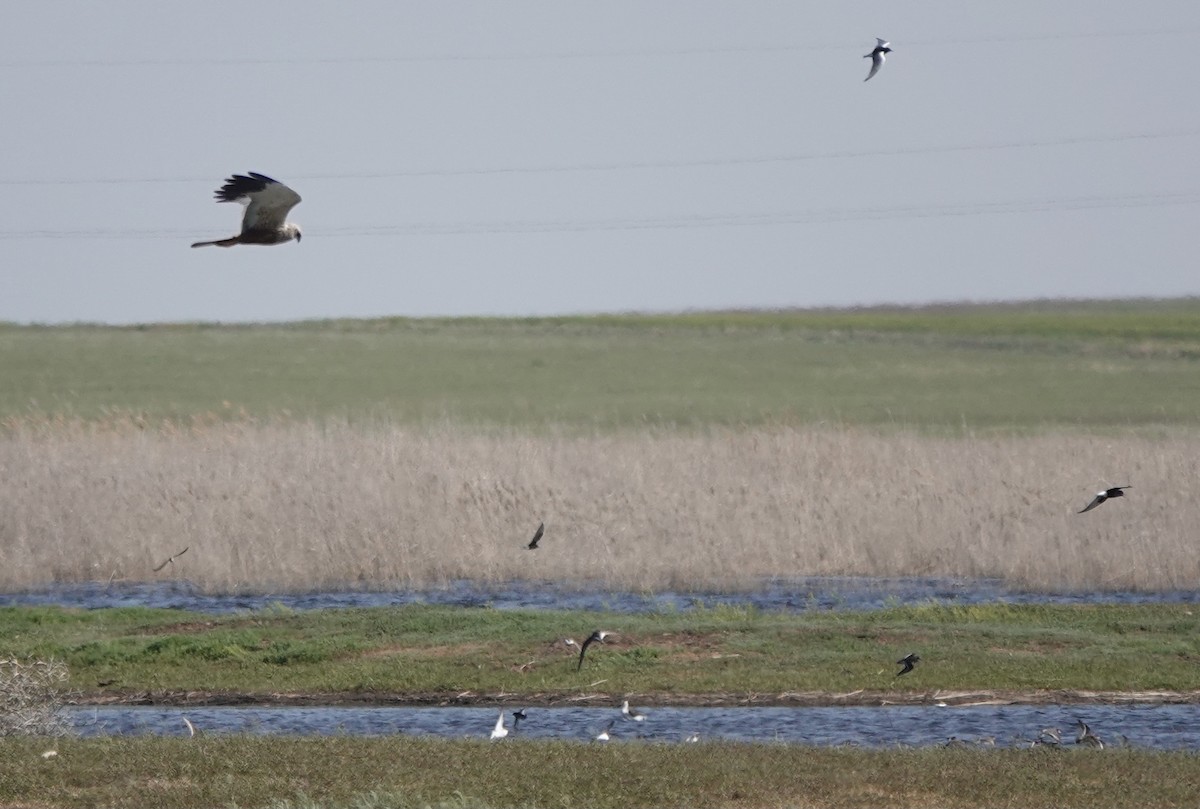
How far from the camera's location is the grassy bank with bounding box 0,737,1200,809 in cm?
1043

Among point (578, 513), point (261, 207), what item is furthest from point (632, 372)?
point (261, 207)

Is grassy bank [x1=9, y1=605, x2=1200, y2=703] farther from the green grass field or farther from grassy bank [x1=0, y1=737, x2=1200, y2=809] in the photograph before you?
the green grass field

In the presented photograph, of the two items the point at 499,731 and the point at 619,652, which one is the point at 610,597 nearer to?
the point at 619,652

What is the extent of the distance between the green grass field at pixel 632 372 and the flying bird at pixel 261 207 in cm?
2286

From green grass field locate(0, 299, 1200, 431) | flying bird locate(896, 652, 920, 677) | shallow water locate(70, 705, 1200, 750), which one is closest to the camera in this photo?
shallow water locate(70, 705, 1200, 750)

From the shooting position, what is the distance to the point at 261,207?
14969 millimetres

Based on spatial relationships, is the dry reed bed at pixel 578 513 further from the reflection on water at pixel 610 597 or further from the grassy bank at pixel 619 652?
the grassy bank at pixel 619 652

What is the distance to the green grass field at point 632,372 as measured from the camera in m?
45.3

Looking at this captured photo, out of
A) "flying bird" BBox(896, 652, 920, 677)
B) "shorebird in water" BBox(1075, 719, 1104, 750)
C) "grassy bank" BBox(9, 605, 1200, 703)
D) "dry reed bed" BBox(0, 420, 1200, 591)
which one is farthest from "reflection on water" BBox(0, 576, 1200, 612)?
"shorebird in water" BBox(1075, 719, 1104, 750)

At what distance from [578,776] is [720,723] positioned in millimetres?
3133

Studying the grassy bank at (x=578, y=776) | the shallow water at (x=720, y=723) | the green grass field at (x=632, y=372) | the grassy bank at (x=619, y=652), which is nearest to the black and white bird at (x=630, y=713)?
the shallow water at (x=720, y=723)

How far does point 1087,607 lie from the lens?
18.7m

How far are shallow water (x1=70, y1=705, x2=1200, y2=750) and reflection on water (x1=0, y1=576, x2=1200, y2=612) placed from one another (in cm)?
548

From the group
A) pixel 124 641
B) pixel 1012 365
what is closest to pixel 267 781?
pixel 124 641
